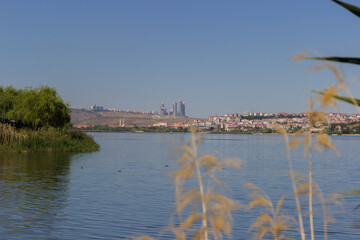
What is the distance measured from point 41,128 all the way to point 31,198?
3154cm

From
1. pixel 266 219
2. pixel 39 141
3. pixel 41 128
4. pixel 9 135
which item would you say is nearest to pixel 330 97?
pixel 266 219

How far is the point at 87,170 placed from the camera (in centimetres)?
3309

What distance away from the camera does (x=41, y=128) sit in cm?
4947

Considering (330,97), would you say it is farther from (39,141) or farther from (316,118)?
(39,141)

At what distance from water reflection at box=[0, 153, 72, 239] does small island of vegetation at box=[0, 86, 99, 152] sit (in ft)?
42.3

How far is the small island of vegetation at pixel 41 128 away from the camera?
4534 centimetres

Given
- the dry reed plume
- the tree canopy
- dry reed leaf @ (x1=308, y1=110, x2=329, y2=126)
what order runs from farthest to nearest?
the tree canopy, dry reed leaf @ (x1=308, y1=110, x2=329, y2=126), the dry reed plume

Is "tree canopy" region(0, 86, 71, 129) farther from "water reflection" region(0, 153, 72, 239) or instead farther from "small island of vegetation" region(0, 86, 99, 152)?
"water reflection" region(0, 153, 72, 239)

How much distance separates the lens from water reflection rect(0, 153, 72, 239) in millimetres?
13672

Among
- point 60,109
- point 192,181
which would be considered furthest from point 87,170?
point 60,109

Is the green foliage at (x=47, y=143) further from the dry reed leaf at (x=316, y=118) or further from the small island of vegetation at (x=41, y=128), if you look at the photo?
the dry reed leaf at (x=316, y=118)

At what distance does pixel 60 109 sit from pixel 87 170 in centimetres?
2184

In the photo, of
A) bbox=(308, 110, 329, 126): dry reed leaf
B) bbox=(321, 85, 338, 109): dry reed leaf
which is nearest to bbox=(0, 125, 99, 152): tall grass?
bbox=(308, 110, 329, 126): dry reed leaf

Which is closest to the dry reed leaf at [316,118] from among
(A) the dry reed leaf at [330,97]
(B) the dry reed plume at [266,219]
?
(A) the dry reed leaf at [330,97]
